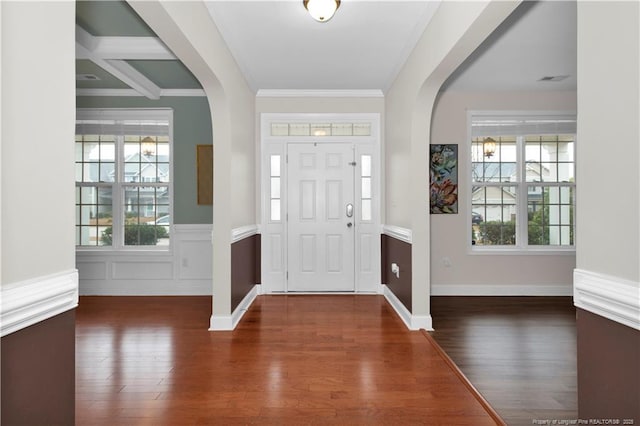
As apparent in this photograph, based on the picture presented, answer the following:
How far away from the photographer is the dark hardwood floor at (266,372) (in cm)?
220

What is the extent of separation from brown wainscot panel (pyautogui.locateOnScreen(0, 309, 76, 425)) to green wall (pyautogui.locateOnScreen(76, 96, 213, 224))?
386 cm

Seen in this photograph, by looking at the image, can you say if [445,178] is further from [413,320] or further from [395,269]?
[413,320]

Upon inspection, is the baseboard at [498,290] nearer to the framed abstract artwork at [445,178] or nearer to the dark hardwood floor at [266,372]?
the framed abstract artwork at [445,178]

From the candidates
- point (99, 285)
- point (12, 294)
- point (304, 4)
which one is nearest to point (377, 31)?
point (304, 4)

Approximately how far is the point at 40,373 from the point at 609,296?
1799mm

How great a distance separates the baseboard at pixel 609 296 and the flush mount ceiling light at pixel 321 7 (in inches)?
91.3

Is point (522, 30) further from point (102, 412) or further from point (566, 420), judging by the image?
point (102, 412)

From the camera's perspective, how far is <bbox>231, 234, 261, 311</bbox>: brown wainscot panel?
13.1 ft

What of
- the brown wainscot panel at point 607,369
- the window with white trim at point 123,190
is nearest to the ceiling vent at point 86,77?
the window with white trim at point 123,190

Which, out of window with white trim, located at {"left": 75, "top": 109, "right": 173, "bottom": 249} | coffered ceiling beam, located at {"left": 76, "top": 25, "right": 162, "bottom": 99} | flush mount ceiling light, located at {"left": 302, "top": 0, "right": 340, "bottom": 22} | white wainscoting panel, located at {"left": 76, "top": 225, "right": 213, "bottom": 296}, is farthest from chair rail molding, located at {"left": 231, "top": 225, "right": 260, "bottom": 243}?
flush mount ceiling light, located at {"left": 302, "top": 0, "right": 340, "bottom": 22}

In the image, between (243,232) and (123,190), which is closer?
(243,232)

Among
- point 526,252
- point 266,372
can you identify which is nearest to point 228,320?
point 266,372

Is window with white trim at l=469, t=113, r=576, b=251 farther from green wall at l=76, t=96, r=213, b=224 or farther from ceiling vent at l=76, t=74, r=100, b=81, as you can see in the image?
ceiling vent at l=76, t=74, r=100, b=81

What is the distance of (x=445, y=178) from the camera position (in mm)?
5137
